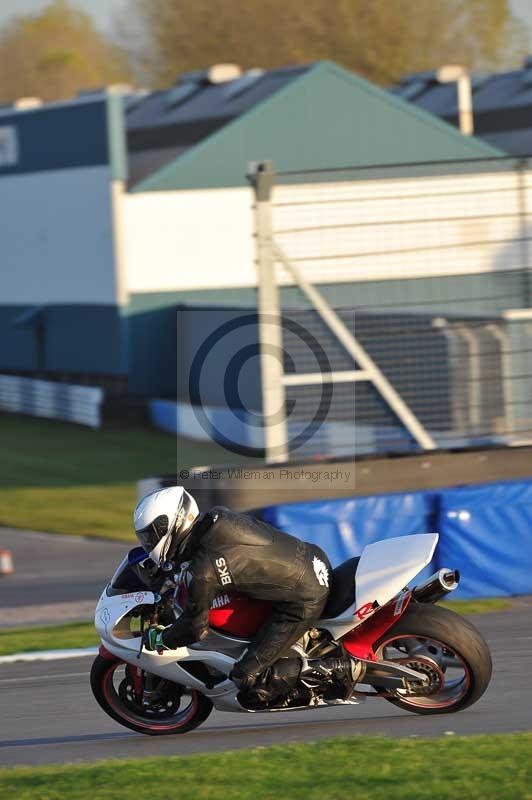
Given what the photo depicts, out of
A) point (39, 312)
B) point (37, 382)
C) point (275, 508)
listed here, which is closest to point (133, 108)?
point (39, 312)

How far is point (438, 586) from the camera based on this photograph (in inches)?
301

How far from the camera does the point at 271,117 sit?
111ft

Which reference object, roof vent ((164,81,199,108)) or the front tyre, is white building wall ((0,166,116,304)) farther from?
the front tyre

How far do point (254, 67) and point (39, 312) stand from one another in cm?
3881

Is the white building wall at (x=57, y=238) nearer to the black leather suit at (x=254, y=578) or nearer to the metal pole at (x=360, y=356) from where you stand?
the metal pole at (x=360, y=356)

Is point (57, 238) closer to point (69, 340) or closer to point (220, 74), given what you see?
point (69, 340)

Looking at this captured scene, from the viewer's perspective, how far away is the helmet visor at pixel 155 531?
732 cm

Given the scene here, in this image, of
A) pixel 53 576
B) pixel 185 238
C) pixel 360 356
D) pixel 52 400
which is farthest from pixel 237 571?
pixel 52 400

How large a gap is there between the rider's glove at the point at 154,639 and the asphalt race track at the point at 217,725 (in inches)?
23.1

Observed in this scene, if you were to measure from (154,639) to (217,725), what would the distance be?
1018 mm

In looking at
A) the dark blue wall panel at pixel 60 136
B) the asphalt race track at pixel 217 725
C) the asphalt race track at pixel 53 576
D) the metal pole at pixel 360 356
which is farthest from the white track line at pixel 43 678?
the dark blue wall panel at pixel 60 136

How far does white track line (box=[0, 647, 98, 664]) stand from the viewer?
36.2 ft

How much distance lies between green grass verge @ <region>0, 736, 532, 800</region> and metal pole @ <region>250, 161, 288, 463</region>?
259 inches

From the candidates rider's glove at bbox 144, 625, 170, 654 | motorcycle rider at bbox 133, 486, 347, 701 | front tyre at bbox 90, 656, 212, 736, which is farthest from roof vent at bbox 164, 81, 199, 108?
rider's glove at bbox 144, 625, 170, 654
